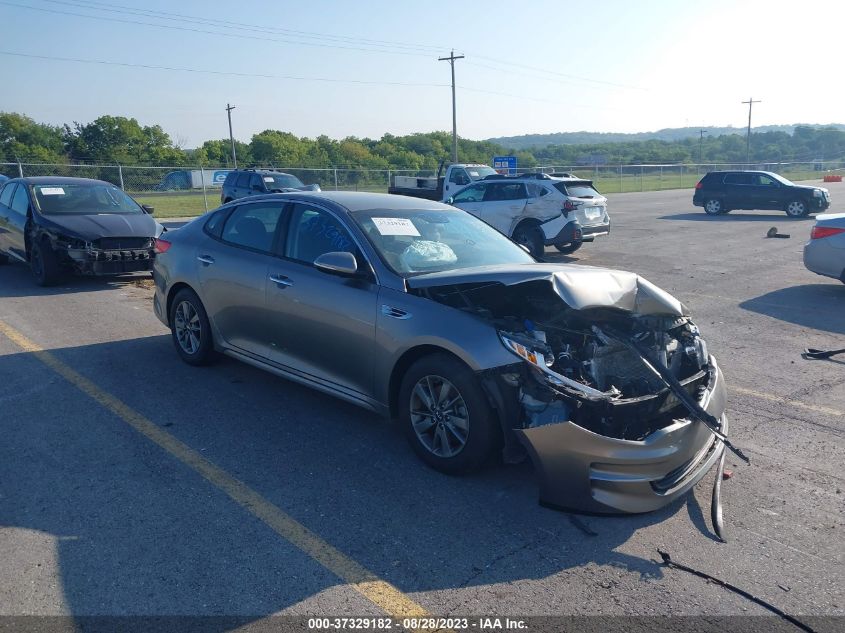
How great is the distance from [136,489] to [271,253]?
2.26 meters

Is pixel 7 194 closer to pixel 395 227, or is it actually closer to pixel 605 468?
pixel 395 227

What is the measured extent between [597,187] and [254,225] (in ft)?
157

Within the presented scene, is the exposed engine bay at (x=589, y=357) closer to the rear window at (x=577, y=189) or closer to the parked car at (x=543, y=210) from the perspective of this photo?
the parked car at (x=543, y=210)

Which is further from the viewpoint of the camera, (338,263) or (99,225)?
(99,225)

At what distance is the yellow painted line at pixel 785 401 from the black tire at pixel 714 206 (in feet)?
72.6

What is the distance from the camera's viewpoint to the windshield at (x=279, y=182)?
74.1ft

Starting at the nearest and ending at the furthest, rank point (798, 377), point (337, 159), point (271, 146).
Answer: point (798, 377) < point (337, 159) < point (271, 146)

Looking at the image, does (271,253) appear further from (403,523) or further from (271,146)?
(271,146)

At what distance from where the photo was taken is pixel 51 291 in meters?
10.9

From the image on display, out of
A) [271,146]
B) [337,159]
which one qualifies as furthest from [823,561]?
[271,146]

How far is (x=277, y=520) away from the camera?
401 centimetres

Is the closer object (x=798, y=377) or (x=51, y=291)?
(x=798, y=377)

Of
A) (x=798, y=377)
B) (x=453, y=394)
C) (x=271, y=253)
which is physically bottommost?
(x=798, y=377)

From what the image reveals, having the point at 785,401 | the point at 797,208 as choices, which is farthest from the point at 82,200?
the point at 797,208
